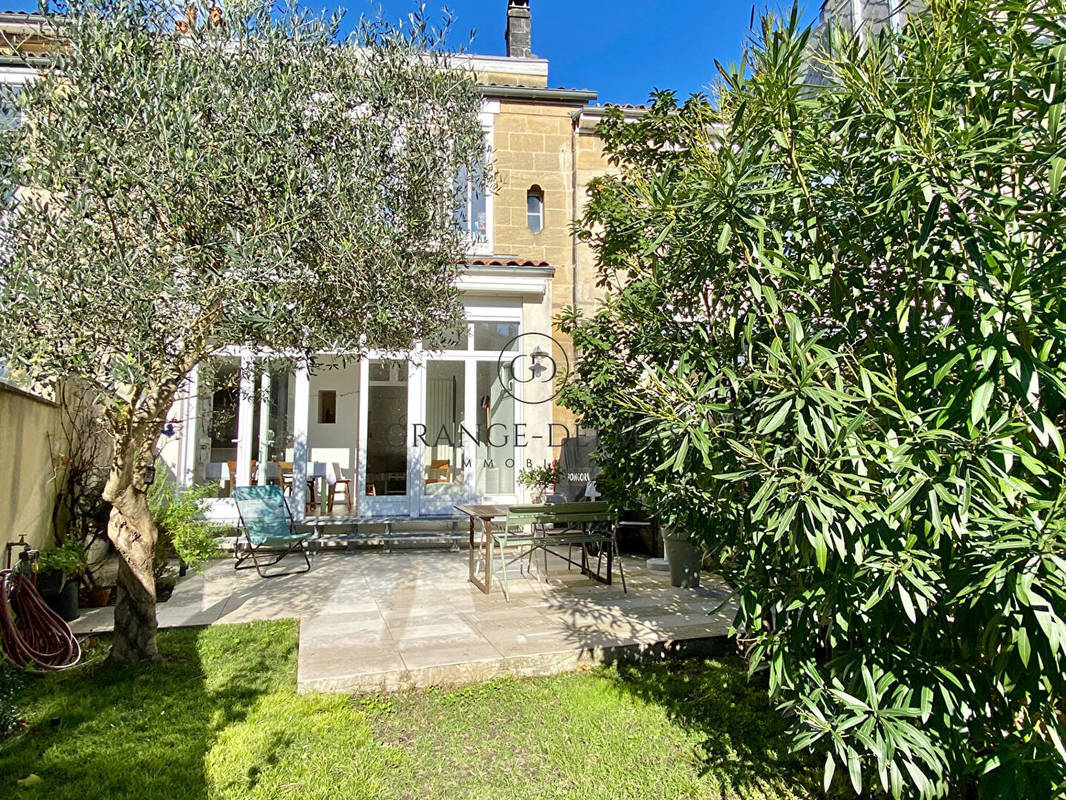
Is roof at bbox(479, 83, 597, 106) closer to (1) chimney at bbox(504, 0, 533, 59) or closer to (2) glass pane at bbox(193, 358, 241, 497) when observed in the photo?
(1) chimney at bbox(504, 0, 533, 59)

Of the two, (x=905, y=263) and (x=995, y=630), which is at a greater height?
(x=905, y=263)

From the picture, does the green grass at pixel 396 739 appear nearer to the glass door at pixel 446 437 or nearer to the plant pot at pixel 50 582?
the plant pot at pixel 50 582

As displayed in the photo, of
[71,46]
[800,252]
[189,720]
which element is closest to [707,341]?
[800,252]

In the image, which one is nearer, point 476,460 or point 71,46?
point 71,46

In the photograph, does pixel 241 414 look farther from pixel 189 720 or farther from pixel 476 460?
pixel 189 720

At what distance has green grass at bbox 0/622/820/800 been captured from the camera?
130 inches

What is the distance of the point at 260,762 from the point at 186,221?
316 centimetres

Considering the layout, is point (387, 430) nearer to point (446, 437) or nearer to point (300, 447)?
point (446, 437)

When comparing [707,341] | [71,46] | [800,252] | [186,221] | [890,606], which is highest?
[71,46]

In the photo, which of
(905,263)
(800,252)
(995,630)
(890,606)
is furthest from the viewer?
(800,252)

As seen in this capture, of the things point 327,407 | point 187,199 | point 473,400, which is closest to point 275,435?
point 327,407

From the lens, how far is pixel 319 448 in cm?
1179

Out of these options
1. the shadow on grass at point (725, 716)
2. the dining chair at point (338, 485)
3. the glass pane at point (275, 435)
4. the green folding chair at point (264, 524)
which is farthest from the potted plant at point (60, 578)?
the dining chair at point (338, 485)

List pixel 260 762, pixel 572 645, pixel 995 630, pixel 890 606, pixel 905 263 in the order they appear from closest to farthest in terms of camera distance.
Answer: pixel 995 630 → pixel 890 606 → pixel 905 263 → pixel 260 762 → pixel 572 645
